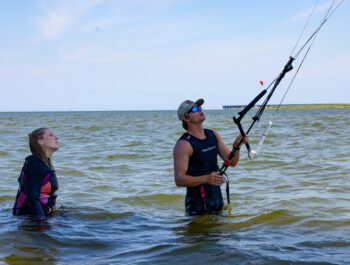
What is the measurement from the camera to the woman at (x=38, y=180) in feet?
22.1

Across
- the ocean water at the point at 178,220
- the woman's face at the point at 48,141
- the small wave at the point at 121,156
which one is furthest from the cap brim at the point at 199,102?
the small wave at the point at 121,156

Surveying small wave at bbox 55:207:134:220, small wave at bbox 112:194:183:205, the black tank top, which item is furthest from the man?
small wave at bbox 112:194:183:205

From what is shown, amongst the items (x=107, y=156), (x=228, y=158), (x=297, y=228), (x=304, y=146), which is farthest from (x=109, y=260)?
(x=304, y=146)

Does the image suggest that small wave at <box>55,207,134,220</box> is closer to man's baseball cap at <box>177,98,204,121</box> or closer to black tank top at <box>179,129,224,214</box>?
black tank top at <box>179,129,224,214</box>

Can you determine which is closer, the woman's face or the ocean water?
the ocean water

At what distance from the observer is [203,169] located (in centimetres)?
665

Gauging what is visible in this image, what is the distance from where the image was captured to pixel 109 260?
5414 millimetres

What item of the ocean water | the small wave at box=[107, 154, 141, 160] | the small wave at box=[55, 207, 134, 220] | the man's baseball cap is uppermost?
the man's baseball cap

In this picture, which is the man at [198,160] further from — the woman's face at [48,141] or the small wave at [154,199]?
the small wave at [154,199]

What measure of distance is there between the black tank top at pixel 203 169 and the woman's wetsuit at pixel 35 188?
1906 mm

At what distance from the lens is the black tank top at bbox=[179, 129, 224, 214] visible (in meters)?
6.57

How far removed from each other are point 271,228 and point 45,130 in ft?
11.0

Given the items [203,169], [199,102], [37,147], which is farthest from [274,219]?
[37,147]

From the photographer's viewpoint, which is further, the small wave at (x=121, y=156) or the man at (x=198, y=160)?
the small wave at (x=121, y=156)
